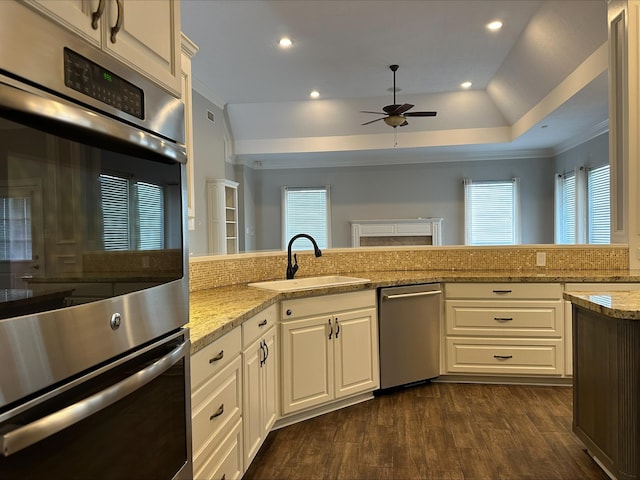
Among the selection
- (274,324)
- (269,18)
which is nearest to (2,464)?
(274,324)

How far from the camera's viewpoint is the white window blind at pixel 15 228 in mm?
667

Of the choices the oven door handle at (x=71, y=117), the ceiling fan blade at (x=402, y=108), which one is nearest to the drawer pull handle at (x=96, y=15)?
the oven door handle at (x=71, y=117)

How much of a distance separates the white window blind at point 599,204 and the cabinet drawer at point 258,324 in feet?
17.9

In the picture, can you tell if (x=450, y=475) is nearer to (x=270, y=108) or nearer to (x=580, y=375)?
(x=580, y=375)

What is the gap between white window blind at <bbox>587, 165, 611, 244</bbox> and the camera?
6133 millimetres

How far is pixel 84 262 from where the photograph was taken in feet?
2.73

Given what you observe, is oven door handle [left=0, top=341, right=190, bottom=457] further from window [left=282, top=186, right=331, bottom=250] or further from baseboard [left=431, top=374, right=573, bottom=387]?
window [left=282, top=186, right=331, bottom=250]

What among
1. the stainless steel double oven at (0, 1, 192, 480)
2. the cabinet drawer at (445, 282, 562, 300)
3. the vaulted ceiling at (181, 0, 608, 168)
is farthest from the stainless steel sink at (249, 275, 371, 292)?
the vaulted ceiling at (181, 0, 608, 168)

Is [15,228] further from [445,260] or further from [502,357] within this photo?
[445,260]

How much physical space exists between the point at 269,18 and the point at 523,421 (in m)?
4.05

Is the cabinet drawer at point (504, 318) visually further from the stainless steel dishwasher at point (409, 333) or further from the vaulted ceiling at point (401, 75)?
the vaulted ceiling at point (401, 75)

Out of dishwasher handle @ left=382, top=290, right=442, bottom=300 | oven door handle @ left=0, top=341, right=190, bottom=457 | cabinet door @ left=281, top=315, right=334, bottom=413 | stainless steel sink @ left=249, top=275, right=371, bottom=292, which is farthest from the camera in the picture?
dishwasher handle @ left=382, top=290, right=442, bottom=300

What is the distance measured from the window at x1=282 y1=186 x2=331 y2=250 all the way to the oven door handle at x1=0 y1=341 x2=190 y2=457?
8.01 metres

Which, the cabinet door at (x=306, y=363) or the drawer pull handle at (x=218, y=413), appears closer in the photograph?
the drawer pull handle at (x=218, y=413)
